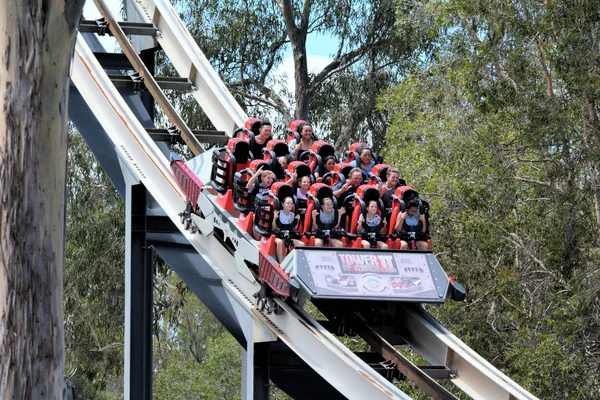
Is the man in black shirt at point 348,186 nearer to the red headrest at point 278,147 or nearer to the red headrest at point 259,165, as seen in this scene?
the red headrest at point 259,165

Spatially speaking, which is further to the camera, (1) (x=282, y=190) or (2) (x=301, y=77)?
(2) (x=301, y=77)

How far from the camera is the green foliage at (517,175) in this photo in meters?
13.2

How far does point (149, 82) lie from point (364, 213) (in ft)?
14.0

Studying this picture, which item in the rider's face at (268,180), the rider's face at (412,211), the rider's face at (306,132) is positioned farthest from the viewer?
the rider's face at (306,132)

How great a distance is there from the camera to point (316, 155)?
39.9ft

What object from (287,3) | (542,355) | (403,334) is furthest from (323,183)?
(287,3)

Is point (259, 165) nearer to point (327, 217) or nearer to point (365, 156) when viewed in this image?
point (327, 217)

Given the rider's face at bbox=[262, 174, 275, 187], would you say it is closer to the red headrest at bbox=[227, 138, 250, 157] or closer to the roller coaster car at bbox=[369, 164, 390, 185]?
the red headrest at bbox=[227, 138, 250, 157]

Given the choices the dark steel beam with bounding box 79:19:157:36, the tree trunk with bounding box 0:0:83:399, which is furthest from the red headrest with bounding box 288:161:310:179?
the tree trunk with bounding box 0:0:83:399

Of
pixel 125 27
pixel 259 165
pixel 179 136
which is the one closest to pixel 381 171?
pixel 259 165

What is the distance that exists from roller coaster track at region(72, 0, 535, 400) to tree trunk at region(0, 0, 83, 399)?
11.6 feet

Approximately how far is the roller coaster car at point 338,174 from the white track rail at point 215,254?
1.26 m

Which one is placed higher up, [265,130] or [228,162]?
[265,130]

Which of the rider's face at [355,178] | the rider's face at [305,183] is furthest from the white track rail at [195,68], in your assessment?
the rider's face at [305,183]
